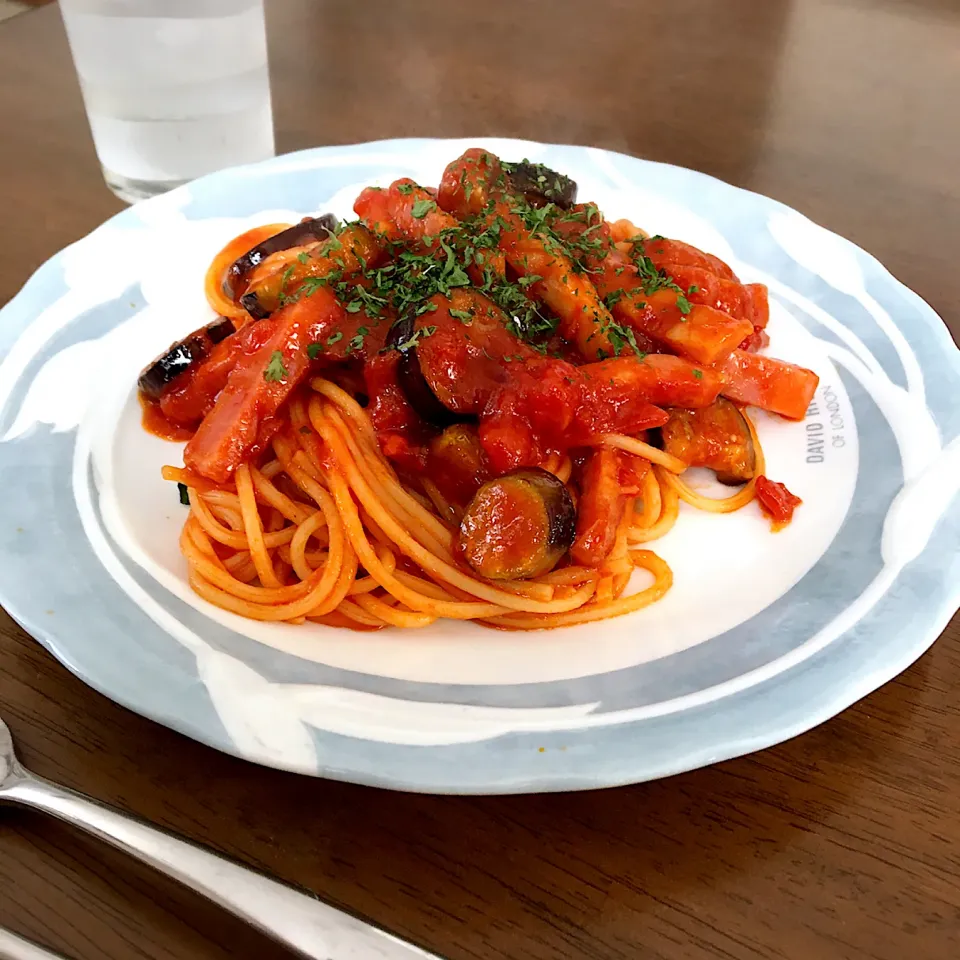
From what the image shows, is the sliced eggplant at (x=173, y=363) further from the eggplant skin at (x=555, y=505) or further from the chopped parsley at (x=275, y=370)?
the eggplant skin at (x=555, y=505)

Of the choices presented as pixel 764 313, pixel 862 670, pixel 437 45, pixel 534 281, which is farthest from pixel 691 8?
pixel 862 670

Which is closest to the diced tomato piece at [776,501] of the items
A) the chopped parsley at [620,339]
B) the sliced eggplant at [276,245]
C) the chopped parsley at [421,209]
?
the chopped parsley at [620,339]

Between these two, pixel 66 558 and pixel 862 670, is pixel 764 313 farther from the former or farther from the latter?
pixel 66 558

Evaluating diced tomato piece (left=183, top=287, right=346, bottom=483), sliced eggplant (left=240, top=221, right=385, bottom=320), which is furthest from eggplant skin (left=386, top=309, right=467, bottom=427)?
sliced eggplant (left=240, top=221, right=385, bottom=320)

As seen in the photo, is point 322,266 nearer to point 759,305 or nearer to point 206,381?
point 206,381

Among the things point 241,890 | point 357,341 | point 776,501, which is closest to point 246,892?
point 241,890

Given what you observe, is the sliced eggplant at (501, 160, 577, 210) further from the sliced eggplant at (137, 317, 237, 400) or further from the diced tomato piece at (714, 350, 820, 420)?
the sliced eggplant at (137, 317, 237, 400)

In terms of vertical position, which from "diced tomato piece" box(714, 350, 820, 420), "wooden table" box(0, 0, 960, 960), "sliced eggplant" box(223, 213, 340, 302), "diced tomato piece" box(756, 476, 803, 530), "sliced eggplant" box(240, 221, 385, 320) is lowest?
"diced tomato piece" box(756, 476, 803, 530)

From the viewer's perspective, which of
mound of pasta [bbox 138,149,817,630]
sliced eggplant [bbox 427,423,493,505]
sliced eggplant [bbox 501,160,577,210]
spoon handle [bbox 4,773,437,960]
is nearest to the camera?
spoon handle [bbox 4,773,437,960]
